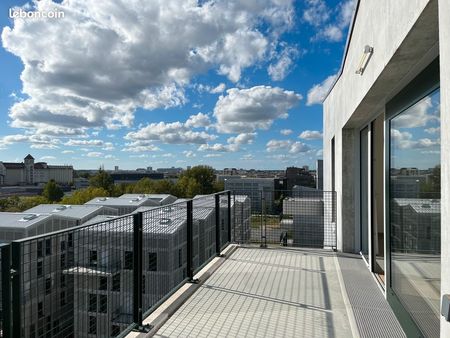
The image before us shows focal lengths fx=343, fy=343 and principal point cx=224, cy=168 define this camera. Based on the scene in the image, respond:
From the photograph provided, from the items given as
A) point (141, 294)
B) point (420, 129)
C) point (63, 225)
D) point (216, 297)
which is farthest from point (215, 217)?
point (63, 225)

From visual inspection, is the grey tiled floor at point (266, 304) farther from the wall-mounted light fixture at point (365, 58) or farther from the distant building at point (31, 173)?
the distant building at point (31, 173)

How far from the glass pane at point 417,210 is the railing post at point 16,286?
2.59 m

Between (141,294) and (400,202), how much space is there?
2699mm

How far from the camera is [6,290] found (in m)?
1.92

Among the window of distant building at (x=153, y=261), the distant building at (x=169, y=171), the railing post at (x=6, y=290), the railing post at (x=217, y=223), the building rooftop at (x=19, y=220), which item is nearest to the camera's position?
the railing post at (x=6, y=290)

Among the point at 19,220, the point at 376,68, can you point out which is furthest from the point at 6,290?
the point at 19,220

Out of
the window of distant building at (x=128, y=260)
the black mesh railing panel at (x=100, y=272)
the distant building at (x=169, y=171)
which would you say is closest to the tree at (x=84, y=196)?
the black mesh railing panel at (x=100, y=272)

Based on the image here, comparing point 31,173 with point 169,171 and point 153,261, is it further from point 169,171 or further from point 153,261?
point 153,261

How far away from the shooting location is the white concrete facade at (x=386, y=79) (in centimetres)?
160

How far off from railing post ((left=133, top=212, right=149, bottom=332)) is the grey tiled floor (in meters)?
0.26

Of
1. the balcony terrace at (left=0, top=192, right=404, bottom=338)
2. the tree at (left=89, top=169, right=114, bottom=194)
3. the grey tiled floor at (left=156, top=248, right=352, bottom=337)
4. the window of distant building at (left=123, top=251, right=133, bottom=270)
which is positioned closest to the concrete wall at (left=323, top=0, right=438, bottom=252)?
the balcony terrace at (left=0, top=192, right=404, bottom=338)

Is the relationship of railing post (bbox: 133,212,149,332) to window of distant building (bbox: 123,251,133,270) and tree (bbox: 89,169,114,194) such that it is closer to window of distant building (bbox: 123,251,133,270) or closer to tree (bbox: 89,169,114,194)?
window of distant building (bbox: 123,251,133,270)

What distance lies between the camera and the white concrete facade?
1.60 meters

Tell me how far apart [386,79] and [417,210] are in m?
1.28
